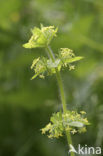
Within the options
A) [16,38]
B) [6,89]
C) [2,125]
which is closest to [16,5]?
[16,38]

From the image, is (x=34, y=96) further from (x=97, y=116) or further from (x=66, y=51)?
(x=66, y=51)

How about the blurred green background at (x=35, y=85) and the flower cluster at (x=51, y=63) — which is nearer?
the flower cluster at (x=51, y=63)

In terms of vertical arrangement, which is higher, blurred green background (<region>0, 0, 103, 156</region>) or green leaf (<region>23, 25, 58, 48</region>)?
blurred green background (<region>0, 0, 103, 156</region>)

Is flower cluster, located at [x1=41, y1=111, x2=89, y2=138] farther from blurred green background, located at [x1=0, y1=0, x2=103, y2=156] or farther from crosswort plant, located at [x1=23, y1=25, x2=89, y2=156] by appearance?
blurred green background, located at [x1=0, y1=0, x2=103, y2=156]

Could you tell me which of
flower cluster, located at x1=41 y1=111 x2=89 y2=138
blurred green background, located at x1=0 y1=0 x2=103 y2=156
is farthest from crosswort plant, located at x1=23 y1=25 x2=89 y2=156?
blurred green background, located at x1=0 y1=0 x2=103 y2=156

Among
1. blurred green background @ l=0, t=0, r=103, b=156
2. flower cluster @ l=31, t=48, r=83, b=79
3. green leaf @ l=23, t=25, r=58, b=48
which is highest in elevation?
blurred green background @ l=0, t=0, r=103, b=156

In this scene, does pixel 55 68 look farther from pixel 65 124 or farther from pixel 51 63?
pixel 65 124

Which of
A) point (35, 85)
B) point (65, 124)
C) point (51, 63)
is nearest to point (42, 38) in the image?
point (51, 63)

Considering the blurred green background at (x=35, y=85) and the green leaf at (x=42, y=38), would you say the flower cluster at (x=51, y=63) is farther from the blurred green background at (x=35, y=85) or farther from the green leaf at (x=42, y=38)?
the blurred green background at (x=35, y=85)

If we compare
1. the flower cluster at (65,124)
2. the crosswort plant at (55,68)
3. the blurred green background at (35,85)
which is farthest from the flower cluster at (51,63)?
the blurred green background at (35,85)
